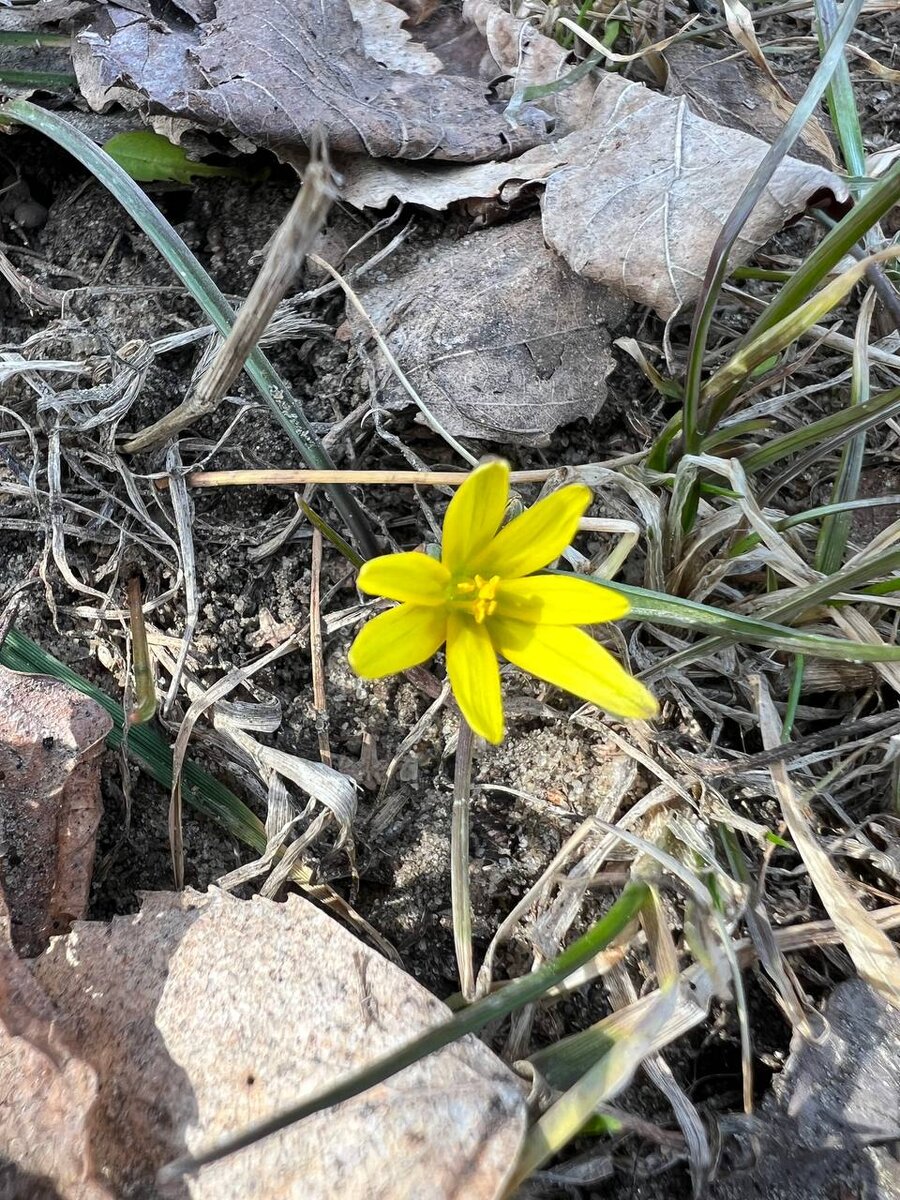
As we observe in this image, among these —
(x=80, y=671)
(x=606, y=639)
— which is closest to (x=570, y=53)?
(x=606, y=639)

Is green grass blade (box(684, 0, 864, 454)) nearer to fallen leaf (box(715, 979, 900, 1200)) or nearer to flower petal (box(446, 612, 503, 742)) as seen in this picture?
flower petal (box(446, 612, 503, 742))

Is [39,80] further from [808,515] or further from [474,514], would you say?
[808,515]

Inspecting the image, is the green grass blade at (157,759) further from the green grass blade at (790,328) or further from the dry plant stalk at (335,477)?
the green grass blade at (790,328)

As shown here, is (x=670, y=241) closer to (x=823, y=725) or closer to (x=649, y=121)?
(x=649, y=121)

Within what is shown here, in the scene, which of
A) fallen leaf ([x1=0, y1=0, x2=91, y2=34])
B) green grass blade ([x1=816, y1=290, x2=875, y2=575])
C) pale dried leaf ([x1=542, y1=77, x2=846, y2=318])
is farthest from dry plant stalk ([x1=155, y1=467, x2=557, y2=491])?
fallen leaf ([x1=0, y1=0, x2=91, y2=34])

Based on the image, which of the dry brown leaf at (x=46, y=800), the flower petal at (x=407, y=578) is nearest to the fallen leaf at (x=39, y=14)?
the dry brown leaf at (x=46, y=800)

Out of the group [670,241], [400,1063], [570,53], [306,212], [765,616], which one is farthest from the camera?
[570,53]

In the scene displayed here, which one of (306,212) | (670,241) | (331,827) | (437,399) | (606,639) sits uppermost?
(306,212)
